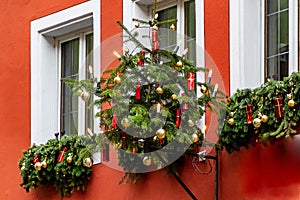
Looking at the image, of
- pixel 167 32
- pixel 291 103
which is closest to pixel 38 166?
pixel 167 32

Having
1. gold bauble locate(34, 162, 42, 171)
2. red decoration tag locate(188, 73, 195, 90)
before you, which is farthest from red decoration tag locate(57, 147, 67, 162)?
red decoration tag locate(188, 73, 195, 90)

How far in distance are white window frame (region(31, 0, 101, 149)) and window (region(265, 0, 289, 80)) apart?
3056 millimetres

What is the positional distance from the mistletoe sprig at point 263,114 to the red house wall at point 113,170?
0.48 ft

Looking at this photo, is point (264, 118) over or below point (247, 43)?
below

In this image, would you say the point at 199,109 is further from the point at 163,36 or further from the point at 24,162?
the point at 24,162

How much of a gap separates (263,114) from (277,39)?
1.00 meters

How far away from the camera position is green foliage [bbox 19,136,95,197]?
15.2 metres

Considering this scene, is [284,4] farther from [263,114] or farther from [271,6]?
[263,114]

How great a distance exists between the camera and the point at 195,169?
45.4 feet

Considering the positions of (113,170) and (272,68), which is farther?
(113,170)

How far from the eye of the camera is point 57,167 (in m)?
15.3

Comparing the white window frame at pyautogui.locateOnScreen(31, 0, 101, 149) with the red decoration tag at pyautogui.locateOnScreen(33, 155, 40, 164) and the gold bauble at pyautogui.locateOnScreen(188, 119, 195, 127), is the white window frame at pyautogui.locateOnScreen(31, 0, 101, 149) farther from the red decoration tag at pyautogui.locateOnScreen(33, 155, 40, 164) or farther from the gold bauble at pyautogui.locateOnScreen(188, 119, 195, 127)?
the gold bauble at pyautogui.locateOnScreen(188, 119, 195, 127)

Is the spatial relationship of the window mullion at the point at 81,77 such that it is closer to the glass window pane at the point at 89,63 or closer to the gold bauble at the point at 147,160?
the glass window pane at the point at 89,63

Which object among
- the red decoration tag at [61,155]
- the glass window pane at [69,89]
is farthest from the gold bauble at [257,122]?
the glass window pane at [69,89]
